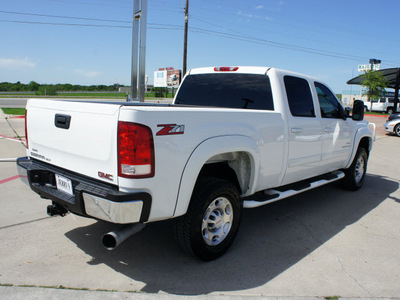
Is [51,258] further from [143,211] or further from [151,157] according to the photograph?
[151,157]

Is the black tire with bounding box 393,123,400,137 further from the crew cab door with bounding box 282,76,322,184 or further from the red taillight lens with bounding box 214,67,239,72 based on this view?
the red taillight lens with bounding box 214,67,239,72

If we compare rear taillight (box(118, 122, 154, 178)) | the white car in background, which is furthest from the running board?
the white car in background

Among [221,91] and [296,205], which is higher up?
[221,91]

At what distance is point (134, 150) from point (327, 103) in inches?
136

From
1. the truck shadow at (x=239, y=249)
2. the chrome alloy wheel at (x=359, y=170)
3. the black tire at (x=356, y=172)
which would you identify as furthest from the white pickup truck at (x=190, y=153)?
the chrome alloy wheel at (x=359, y=170)

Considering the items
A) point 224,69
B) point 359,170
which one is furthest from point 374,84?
point 224,69

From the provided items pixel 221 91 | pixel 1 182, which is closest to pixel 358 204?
pixel 221 91

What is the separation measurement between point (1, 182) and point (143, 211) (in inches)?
165

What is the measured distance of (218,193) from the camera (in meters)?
3.09

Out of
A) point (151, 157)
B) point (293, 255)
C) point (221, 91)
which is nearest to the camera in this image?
point (151, 157)

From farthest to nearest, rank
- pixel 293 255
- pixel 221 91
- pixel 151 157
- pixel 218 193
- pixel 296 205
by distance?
1. pixel 296 205
2. pixel 221 91
3. pixel 293 255
4. pixel 218 193
5. pixel 151 157

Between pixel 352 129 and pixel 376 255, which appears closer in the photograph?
pixel 376 255

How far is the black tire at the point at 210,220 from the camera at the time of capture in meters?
2.94

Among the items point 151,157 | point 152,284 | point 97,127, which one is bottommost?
point 152,284
